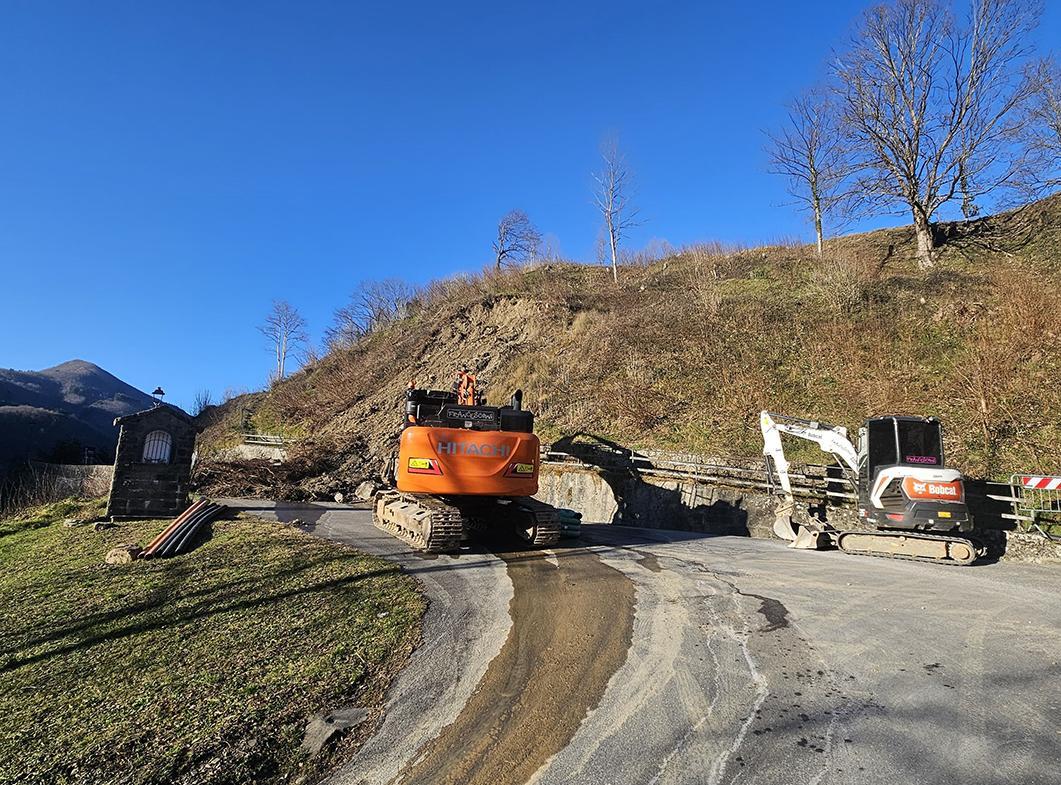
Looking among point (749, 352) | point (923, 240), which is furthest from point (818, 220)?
point (749, 352)

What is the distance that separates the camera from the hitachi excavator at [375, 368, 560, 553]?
32.1ft

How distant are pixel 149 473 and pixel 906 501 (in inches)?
675

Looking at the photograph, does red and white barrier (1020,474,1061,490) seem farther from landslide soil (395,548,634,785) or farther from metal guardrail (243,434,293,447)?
metal guardrail (243,434,293,447)

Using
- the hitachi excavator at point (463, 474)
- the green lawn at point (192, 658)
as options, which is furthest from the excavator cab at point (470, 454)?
the green lawn at point (192, 658)

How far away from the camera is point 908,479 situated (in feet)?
34.7

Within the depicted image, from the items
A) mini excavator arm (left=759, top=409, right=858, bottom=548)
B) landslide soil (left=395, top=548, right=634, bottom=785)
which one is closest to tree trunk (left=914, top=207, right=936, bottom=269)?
mini excavator arm (left=759, top=409, right=858, bottom=548)

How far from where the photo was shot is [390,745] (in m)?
3.78

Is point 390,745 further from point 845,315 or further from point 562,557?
point 845,315

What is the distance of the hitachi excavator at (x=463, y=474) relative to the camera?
9.80 metres

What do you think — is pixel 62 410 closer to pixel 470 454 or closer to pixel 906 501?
pixel 470 454

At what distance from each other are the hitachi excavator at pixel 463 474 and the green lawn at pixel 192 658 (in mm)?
1355

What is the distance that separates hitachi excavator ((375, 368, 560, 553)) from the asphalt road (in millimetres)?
1654

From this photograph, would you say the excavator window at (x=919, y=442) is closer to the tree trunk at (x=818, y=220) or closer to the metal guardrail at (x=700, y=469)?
the metal guardrail at (x=700, y=469)

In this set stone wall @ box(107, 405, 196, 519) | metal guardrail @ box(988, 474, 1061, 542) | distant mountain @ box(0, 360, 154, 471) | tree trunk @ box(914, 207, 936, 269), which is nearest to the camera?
metal guardrail @ box(988, 474, 1061, 542)
